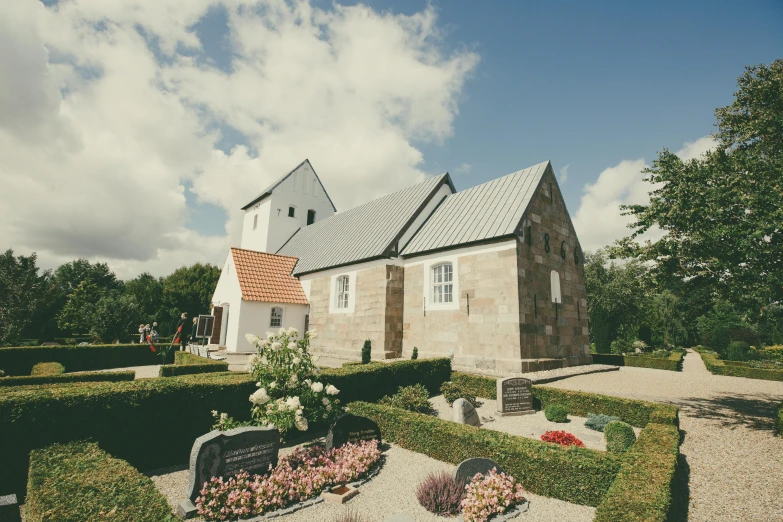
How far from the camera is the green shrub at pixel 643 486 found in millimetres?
3969

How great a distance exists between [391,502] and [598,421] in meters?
6.02

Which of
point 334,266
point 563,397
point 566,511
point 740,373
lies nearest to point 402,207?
point 334,266

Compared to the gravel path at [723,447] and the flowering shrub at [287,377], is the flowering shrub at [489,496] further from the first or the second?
the flowering shrub at [287,377]

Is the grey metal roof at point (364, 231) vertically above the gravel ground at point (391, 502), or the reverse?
the grey metal roof at point (364, 231)

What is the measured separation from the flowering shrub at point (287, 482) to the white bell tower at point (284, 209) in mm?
23382

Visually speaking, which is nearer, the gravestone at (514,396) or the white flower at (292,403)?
the white flower at (292,403)

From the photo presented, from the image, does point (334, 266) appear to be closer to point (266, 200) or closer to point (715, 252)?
point (266, 200)

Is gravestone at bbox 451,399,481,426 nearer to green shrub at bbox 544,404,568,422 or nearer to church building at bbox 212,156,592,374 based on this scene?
green shrub at bbox 544,404,568,422

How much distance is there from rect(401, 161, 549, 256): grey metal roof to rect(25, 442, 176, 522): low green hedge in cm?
1231

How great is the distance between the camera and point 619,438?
700cm

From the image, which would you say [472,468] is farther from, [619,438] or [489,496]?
[619,438]

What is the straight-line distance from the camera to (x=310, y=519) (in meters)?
5.01

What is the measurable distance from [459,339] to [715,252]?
8326mm

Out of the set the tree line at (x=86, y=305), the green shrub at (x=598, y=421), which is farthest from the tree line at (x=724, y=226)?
the tree line at (x=86, y=305)
